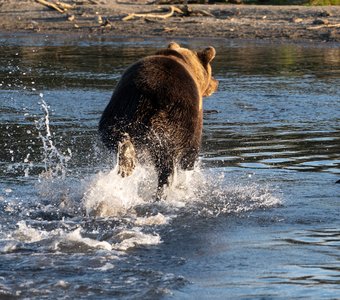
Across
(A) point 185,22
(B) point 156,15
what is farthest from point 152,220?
(B) point 156,15

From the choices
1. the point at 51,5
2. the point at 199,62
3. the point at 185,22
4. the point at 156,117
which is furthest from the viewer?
the point at 51,5

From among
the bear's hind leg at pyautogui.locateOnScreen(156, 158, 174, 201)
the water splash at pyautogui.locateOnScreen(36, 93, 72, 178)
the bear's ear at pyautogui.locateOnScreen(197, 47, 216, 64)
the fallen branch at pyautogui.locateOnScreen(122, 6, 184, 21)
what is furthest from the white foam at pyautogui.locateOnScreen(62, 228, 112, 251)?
the fallen branch at pyautogui.locateOnScreen(122, 6, 184, 21)

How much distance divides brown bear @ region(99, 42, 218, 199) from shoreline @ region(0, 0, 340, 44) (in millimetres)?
17707

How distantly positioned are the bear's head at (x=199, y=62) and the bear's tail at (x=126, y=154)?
4.17 feet

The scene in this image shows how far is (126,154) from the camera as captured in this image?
833 centimetres

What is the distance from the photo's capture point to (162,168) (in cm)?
862

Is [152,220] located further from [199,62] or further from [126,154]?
[199,62]

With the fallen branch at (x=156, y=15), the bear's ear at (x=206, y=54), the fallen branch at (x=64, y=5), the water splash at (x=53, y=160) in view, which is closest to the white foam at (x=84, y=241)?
the water splash at (x=53, y=160)

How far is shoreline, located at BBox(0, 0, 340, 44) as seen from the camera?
27094 mm

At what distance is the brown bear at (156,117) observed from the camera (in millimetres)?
8203

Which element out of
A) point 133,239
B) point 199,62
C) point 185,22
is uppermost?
point 199,62

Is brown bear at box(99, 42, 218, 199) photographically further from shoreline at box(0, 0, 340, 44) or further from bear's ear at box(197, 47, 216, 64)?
shoreline at box(0, 0, 340, 44)

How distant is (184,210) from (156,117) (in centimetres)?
82

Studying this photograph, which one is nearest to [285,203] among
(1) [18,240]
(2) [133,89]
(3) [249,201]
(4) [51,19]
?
(3) [249,201]
